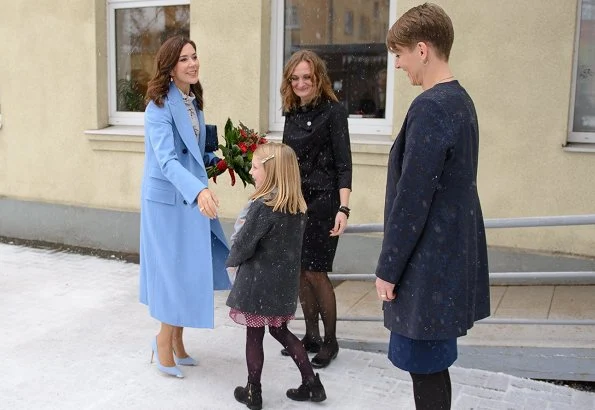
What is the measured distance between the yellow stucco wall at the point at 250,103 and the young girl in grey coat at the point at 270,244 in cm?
287

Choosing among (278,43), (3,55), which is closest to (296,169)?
(278,43)

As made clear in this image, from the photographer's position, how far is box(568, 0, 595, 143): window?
18.3 ft

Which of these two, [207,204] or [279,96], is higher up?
[279,96]

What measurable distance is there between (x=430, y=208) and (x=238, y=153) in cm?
179

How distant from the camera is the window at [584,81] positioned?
559cm

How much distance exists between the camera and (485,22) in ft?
18.3

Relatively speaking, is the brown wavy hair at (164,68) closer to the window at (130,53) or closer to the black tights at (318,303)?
the black tights at (318,303)

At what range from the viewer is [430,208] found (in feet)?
7.77

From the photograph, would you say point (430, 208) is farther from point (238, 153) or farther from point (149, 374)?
point (149, 374)

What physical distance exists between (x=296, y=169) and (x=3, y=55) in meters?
6.18

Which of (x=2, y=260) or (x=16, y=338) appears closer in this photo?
(x=16, y=338)

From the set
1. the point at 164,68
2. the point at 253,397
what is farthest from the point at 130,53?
the point at 253,397

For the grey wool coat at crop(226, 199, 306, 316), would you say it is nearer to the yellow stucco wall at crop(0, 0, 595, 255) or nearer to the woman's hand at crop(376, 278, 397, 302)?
the woman's hand at crop(376, 278, 397, 302)

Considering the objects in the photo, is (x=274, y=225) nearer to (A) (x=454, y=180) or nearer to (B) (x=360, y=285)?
(A) (x=454, y=180)
